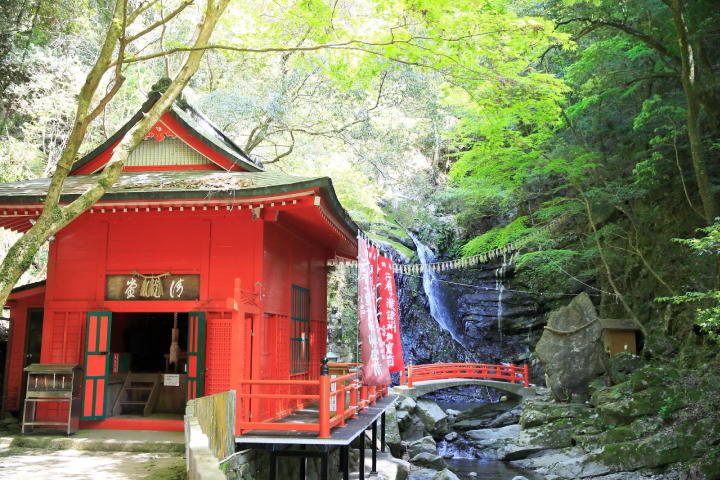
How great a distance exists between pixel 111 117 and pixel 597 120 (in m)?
17.2

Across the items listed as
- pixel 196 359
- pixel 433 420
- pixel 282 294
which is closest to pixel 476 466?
pixel 433 420

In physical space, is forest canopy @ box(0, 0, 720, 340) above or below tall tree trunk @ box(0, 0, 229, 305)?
above

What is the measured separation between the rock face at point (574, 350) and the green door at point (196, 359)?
1203 centimetres

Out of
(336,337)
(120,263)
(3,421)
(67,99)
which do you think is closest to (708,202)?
(120,263)

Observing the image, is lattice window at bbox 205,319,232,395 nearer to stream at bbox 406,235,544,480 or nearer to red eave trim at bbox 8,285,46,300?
red eave trim at bbox 8,285,46,300

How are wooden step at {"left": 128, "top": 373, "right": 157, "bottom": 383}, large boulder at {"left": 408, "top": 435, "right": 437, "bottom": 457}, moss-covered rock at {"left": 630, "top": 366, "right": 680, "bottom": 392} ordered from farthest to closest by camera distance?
large boulder at {"left": 408, "top": 435, "right": 437, "bottom": 457} < moss-covered rock at {"left": 630, "top": 366, "right": 680, "bottom": 392} < wooden step at {"left": 128, "top": 373, "right": 157, "bottom": 383}

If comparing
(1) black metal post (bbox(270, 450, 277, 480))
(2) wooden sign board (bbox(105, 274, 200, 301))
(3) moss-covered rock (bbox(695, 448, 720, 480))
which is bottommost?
(3) moss-covered rock (bbox(695, 448, 720, 480))

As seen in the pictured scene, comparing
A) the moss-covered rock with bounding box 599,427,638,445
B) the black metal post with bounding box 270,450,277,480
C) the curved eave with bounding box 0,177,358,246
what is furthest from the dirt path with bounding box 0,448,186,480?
the moss-covered rock with bounding box 599,427,638,445

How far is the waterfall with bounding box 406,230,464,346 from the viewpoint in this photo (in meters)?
29.6

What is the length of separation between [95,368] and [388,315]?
6.37m

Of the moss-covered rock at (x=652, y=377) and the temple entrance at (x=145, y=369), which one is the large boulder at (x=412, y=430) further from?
the temple entrance at (x=145, y=369)

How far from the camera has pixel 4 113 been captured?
1852cm

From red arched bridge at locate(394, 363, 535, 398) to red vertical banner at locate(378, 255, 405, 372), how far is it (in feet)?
28.3

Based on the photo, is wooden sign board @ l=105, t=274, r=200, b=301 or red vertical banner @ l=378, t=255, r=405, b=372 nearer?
wooden sign board @ l=105, t=274, r=200, b=301
